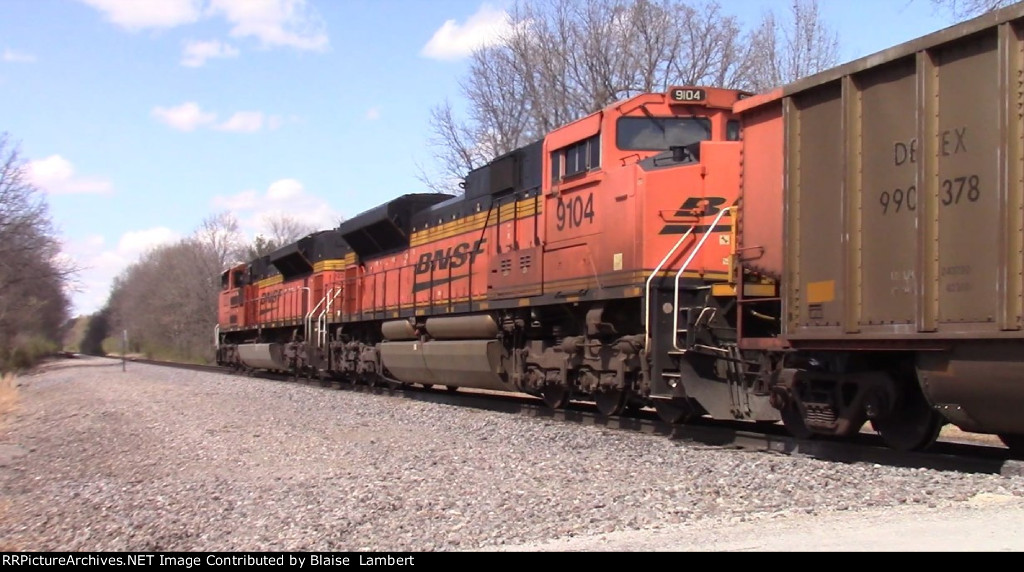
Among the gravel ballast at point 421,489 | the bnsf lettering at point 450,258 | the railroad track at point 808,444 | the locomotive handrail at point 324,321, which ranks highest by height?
the bnsf lettering at point 450,258

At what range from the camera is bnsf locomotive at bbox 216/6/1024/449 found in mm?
6695

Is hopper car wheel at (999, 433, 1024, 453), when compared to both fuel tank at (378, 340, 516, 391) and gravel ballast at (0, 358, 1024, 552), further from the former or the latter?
fuel tank at (378, 340, 516, 391)

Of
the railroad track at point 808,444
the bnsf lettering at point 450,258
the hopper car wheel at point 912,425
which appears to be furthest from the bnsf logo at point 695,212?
the bnsf lettering at point 450,258

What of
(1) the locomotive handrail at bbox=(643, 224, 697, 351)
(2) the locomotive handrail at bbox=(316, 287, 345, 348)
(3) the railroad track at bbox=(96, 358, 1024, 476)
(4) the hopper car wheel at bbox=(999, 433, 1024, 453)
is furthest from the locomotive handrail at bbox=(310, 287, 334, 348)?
(4) the hopper car wheel at bbox=(999, 433, 1024, 453)

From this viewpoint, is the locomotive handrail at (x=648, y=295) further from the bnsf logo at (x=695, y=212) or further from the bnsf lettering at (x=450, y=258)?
the bnsf lettering at (x=450, y=258)

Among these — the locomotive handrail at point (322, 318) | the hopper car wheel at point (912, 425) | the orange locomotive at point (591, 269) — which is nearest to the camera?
the hopper car wheel at point (912, 425)

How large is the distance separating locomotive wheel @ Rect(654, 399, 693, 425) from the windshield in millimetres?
3067

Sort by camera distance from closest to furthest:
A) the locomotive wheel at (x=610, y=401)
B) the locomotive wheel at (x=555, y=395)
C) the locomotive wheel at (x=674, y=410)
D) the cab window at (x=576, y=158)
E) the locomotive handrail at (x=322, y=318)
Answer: the locomotive wheel at (x=674, y=410), the cab window at (x=576, y=158), the locomotive wheel at (x=610, y=401), the locomotive wheel at (x=555, y=395), the locomotive handrail at (x=322, y=318)

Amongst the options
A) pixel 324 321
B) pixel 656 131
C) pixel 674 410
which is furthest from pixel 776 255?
pixel 324 321

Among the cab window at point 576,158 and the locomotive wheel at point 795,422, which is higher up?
the cab window at point 576,158

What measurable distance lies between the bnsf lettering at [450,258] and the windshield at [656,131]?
4177 mm

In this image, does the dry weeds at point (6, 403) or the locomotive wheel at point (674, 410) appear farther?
the dry weeds at point (6, 403)

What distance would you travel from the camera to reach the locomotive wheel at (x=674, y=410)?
10.2 meters
